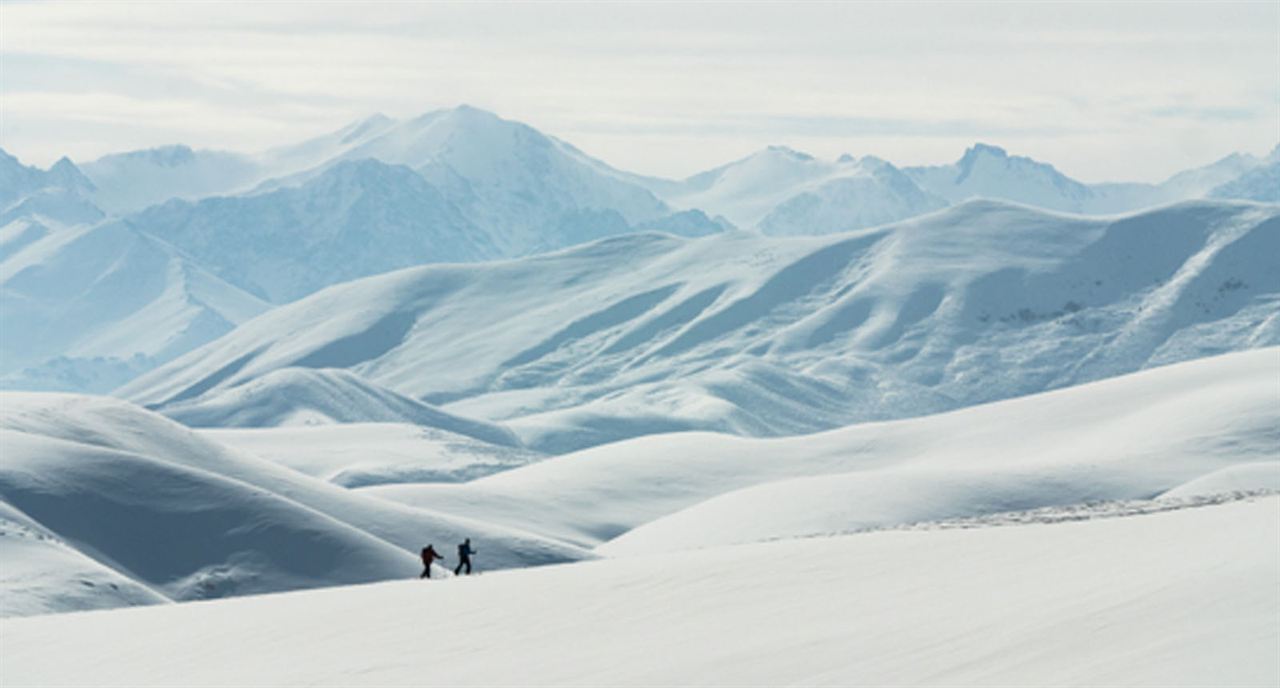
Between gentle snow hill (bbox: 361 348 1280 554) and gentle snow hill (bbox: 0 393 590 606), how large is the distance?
17050 millimetres

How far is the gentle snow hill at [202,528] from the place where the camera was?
79.3 m

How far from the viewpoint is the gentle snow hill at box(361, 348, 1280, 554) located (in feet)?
366

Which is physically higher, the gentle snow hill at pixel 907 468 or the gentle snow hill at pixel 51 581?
the gentle snow hill at pixel 907 468


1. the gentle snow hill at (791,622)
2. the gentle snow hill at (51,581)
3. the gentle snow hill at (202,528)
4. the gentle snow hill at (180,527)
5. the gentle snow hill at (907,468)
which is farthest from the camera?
the gentle snow hill at (907,468)

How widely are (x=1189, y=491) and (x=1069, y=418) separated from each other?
56.9 m

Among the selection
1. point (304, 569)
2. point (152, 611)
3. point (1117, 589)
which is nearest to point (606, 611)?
point (1117, 589)

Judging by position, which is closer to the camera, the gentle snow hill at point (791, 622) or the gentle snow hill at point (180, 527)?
the gentle snow hill at point (791, 622)

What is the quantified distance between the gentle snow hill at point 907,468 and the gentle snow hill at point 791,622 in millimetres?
66793

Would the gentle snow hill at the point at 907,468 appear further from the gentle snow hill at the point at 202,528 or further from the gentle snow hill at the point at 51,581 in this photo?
the gentle snow hill at the point at 51,581

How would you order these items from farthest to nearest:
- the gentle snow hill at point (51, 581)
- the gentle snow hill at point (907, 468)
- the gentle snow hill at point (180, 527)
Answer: the gentle snow hill at point (907, 468), the gentle snow hill at point (180, 527), the gentle snow hill at point (51, 581)

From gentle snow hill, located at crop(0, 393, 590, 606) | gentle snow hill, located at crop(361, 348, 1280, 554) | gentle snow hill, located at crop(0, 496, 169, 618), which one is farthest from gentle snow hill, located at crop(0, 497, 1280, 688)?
gentle snow hill, located at crop(361, 348, 1280, 554)

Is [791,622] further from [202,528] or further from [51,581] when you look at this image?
[202,528]

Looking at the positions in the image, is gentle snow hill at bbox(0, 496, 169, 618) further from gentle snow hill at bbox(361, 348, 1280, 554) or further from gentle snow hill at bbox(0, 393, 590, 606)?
gentle snow hill at bbox(361, 348, 1280, 554)

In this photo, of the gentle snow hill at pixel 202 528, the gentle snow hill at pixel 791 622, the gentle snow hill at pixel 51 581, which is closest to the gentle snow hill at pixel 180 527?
the gentle snow hill at pixel 202 528
